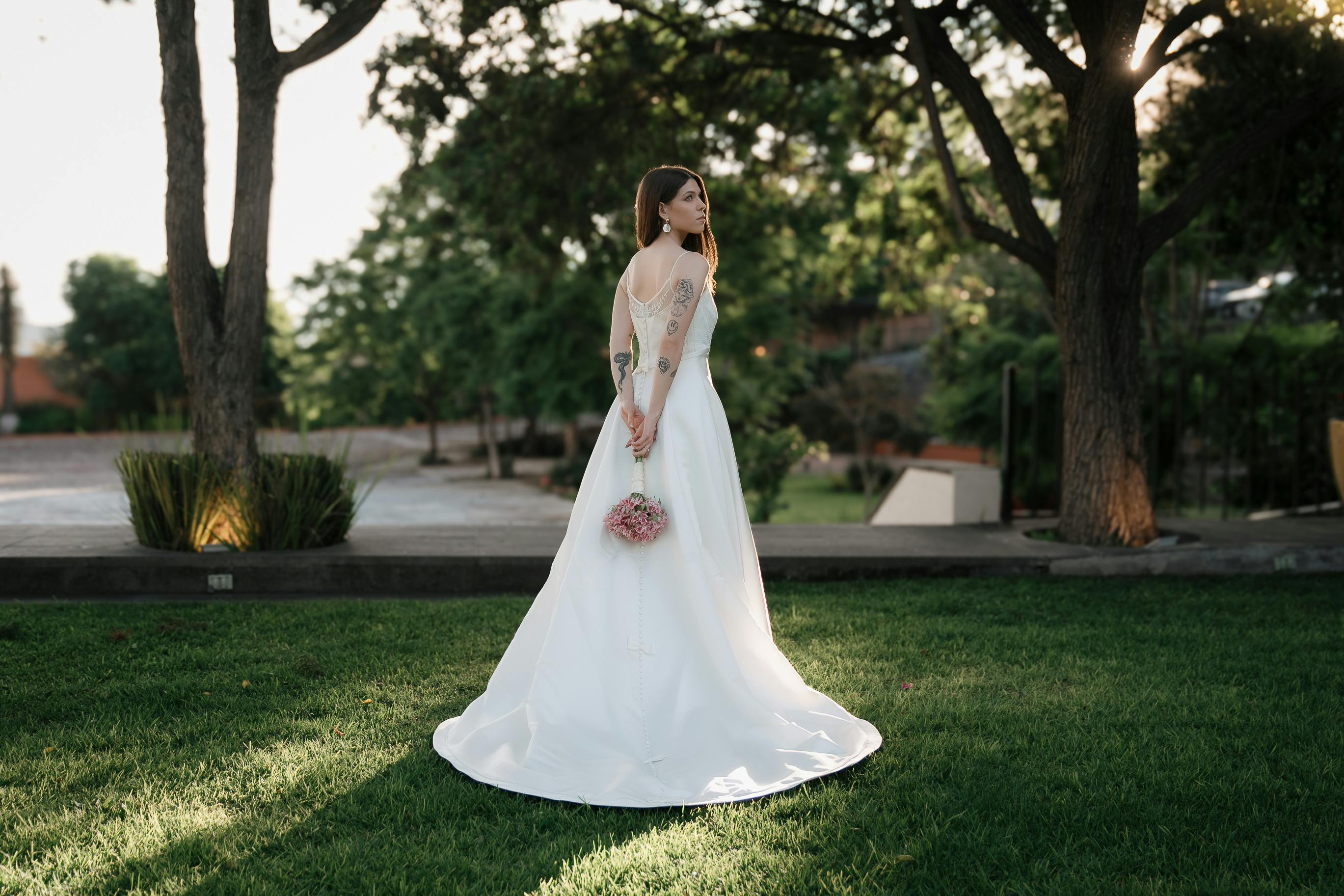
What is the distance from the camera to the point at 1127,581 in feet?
24.6

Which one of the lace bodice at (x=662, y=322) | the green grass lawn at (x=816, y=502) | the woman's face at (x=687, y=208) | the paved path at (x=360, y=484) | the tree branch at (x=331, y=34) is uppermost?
the tree branch at (x=331, y=34)

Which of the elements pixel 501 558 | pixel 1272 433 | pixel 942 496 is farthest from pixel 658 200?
pixel 1272 433

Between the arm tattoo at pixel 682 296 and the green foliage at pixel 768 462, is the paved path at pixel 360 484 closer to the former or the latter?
the green foliage at pixel 768 462

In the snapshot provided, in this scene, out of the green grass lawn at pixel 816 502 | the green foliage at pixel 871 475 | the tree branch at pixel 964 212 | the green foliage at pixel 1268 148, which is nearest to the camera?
the tree branch at pixel 964 212

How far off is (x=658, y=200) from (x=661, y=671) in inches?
73.2

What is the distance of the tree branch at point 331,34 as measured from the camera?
746 cm

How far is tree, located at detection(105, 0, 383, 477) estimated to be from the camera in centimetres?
744

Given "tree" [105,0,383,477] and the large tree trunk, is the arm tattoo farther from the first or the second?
the large tree trunk

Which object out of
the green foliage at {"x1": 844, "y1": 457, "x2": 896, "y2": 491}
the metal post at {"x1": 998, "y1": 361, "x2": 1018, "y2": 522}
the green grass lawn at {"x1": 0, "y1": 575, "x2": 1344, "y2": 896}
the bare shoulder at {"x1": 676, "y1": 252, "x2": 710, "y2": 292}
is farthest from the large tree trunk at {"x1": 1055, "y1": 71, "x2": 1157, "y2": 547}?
the green foliage at {"x1": 844, "y1": 457, "x2": 896, "y2": 491}

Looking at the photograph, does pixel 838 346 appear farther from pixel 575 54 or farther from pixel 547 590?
pixel 547 590

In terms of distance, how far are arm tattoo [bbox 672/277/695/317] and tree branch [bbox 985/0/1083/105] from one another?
505 centimetres

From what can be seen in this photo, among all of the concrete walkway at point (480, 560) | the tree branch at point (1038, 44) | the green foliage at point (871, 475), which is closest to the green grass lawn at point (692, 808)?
the concrete walkway at point (480, 560)

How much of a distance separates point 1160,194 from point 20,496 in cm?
1952

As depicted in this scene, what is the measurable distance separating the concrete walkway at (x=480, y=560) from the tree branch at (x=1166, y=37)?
3497mm
